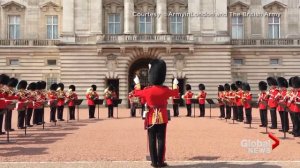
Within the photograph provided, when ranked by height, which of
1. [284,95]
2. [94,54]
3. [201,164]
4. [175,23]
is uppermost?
[175,23]

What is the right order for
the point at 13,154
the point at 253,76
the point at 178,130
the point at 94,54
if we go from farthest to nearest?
the point at 253,76
the point at 94,54
the point at 178,130
the point at 13,154

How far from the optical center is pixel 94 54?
35.6 m

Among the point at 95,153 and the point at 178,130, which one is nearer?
the point at 95,153

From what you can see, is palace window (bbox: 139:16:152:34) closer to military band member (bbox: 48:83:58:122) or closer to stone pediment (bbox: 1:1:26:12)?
stone pediment (bbox: 1:1:26:12)

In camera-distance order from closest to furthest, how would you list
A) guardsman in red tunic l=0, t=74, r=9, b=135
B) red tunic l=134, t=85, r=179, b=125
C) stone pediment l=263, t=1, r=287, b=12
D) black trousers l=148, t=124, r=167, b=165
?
black trousers l=148, t=124, r=167, b=165 < red tunic l=134, t=85, r=179, b=125 < guardsman in red tunic l=0, t=74, r=9, b=135 < stone pediment l=263, t=1, r=287, b=12

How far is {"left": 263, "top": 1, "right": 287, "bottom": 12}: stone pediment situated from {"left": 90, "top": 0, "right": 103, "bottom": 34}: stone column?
13668 mm

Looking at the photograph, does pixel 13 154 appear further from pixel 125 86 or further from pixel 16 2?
pixel 16 2

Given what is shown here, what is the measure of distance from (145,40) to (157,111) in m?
25.7

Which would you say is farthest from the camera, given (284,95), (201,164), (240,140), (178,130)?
(178,130)

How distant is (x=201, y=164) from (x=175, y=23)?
→ 28888mm

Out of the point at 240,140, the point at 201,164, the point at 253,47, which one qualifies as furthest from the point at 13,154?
the point at 253,47

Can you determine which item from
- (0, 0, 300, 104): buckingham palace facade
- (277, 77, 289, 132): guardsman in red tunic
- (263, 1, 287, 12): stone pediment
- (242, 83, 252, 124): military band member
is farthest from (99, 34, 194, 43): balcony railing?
(277, 77, 289, 132): guardsman in red tunic

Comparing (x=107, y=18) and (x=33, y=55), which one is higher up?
(x=107, y=18)

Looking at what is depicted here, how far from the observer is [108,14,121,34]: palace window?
37.1 meters
